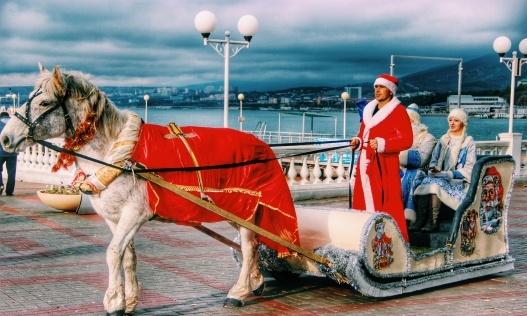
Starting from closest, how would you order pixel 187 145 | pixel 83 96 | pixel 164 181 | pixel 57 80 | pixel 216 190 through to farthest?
pixel 57 80 → pixel 83 96 → pixel 164 181 → pixel 187 145 → pixel 216 190

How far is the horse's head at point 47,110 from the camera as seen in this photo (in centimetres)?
642

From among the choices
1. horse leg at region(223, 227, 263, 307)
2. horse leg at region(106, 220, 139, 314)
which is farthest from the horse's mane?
horse leg at region(223, 227, 263, 307)

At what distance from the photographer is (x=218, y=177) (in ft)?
22.9

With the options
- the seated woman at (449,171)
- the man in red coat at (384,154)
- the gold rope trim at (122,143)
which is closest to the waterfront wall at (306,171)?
the seated woman at (449,171)

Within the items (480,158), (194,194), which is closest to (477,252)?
(480,158)

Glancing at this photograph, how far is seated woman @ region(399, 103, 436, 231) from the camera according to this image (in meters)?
8.66

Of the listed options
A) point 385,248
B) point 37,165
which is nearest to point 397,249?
point 385,248

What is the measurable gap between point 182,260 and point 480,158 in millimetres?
3938

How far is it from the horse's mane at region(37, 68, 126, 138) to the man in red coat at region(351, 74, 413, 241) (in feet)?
8.15

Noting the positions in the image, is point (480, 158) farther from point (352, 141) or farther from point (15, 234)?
point (15, 234)

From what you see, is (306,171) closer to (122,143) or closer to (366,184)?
(366,184)

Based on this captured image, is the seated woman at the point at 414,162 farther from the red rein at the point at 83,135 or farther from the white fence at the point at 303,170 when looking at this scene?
the white fence at the point at 303,170

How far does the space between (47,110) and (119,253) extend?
54.0 inches

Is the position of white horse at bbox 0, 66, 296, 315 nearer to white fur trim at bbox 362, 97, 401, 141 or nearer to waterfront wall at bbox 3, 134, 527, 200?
white fur trim at bbox 362, 97, 401, 141
